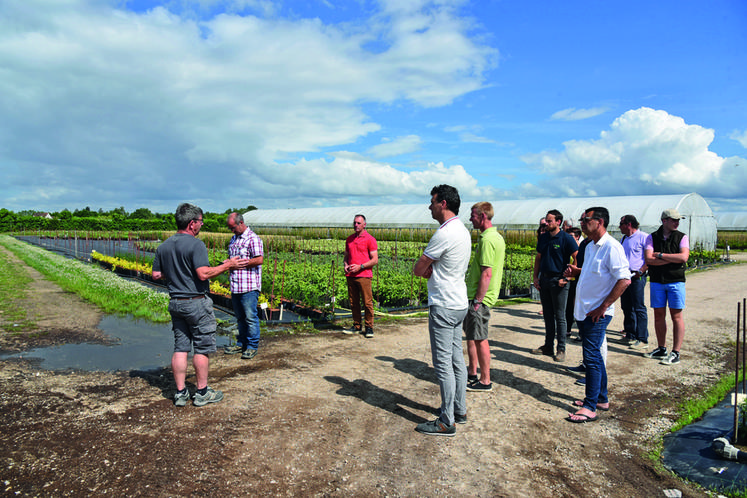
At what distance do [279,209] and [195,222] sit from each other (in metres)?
50.0

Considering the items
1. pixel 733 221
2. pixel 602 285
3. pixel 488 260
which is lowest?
pixel 602 285

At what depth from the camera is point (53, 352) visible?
19.0ft

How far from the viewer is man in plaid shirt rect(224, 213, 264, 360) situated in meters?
5.37

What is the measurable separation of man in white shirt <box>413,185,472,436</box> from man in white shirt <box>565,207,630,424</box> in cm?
129

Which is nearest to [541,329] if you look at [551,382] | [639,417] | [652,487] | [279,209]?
[551,382]

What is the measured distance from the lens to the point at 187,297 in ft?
13.0

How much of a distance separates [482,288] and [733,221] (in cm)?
5517

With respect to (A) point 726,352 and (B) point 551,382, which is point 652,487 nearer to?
(B) point 551,382

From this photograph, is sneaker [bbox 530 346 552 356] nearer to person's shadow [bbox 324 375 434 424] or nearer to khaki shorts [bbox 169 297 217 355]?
person's shadow [bbox 324 375 434 424]

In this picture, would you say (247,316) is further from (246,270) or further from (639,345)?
(639,345)

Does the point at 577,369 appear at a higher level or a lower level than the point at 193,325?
lower


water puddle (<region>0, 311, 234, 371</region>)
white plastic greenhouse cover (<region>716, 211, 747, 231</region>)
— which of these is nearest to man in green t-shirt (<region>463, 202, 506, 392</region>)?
water puddle (<region>0, 311, 234, 371</region>)

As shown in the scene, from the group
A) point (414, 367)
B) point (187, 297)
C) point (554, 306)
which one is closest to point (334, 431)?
point (187, 297)

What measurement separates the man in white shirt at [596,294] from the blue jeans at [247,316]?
3.70 m
